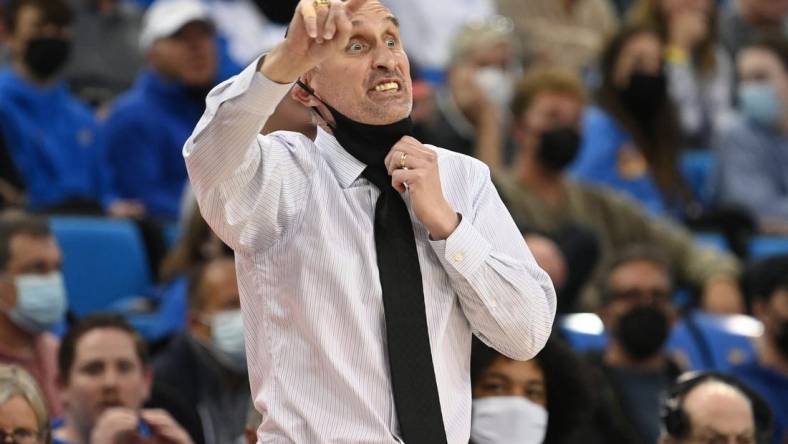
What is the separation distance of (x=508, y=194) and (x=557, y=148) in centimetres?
43

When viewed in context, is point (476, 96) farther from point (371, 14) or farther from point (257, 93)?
point (257, 93)

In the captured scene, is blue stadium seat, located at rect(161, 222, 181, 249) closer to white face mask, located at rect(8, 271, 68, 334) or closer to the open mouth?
white face mask, located at rect(8, 271, 68, 334)

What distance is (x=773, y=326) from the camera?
20.5 feet

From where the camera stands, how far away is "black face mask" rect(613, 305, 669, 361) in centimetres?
610

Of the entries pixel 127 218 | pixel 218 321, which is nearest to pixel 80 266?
pixel 127 218

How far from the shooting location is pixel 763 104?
8.41 meters

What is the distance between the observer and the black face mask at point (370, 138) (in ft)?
10.3

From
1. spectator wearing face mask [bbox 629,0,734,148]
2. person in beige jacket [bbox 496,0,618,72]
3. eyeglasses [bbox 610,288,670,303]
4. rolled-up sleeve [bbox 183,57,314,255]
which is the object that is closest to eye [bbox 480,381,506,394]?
rolled-up sleeve [bbox 183,57,314,255]

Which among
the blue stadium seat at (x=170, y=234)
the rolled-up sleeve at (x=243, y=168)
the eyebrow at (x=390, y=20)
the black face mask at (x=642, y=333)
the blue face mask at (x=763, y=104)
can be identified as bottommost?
the blue stadium seat at (x=170, y=234)

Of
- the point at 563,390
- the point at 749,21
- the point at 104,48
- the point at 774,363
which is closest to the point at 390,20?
the point at 563,390

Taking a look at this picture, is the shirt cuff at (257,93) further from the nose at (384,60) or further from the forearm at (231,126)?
the nose at (384,60)

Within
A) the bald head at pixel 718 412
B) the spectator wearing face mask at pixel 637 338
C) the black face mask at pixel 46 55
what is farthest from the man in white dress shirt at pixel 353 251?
the black face mask at pixel 46 55

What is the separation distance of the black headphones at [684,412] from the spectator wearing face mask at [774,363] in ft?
3.27

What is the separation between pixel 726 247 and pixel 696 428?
3.18 metres
